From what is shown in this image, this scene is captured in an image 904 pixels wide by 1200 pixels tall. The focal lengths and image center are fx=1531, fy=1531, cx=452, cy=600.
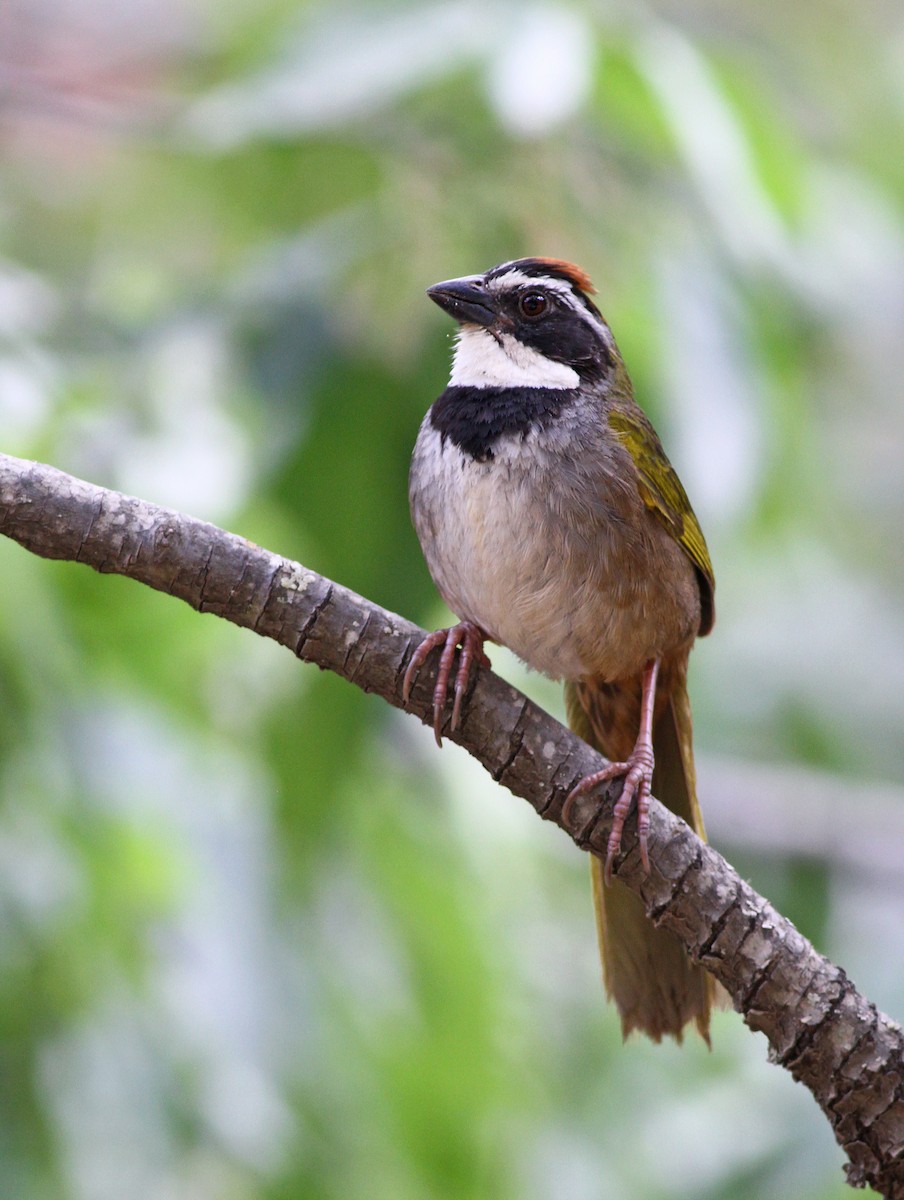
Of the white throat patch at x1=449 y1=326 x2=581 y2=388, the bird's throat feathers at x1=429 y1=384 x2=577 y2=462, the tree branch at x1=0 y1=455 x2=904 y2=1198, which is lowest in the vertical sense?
the tree branch at x1=0 y1=455 x2=904 y2=1198

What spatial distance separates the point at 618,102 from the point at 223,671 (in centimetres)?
221

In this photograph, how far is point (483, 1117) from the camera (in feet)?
17.5

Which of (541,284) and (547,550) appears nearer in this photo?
(547,550)

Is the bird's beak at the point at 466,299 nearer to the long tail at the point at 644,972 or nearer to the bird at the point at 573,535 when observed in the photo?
the bird at the point at 573,535

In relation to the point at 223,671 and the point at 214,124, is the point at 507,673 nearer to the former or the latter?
the point at 223,671

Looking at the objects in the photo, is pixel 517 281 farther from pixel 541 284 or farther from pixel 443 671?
pixel 443 671

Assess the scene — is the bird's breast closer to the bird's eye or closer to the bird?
the bird

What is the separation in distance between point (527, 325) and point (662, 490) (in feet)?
1.85

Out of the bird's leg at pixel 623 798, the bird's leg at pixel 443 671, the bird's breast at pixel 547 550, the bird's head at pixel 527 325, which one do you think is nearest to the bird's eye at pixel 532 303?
the bird's head at pixel 527 325

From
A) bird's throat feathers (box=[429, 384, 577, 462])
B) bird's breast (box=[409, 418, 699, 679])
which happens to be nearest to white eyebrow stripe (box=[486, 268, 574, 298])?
bird's throat feathers (box=[429, 384, 577, 462])

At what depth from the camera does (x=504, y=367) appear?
152 inches

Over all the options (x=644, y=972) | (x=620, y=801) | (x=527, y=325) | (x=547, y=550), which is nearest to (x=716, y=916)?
(x=620, y=801)

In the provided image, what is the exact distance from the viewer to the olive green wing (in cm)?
372

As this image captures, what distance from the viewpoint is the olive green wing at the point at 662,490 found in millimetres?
3723
